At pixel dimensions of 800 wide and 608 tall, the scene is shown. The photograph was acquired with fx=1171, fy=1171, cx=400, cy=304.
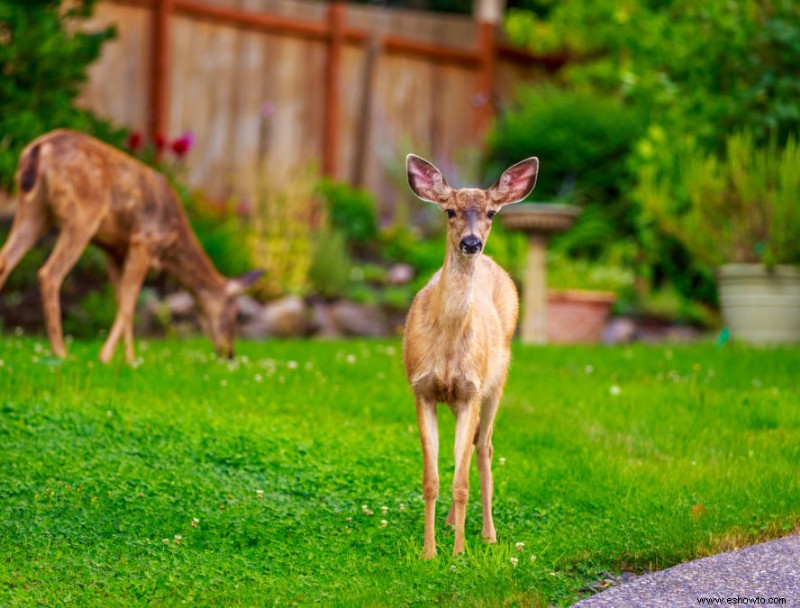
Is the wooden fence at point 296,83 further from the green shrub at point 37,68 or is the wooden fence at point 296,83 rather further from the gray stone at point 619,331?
the gray stone at point 619,331

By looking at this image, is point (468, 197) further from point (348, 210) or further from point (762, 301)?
point (348, 210)

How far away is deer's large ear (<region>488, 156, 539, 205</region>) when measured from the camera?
5.10m

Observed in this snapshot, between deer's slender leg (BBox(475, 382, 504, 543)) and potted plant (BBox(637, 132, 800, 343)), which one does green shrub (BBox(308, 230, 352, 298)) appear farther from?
deer's slender leg (BBox(475, 382, 504, 543))

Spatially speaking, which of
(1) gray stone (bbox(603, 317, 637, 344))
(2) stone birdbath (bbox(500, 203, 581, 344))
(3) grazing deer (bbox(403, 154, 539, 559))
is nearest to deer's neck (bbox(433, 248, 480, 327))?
(3) grazing deer (bbox(403, 154, 539, 559))

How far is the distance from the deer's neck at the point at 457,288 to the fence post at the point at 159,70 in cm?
946

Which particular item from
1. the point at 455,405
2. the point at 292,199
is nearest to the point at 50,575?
the point at 455,405

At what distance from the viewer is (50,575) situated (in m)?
4.92

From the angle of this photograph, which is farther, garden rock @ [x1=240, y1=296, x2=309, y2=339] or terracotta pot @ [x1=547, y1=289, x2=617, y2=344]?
terracotta pot @ [x1=547, y1=289, x2=617, y2=344]

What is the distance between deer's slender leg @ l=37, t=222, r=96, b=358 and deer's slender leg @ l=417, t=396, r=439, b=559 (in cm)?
403

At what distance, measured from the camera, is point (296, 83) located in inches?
608

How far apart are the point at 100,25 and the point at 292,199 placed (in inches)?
118

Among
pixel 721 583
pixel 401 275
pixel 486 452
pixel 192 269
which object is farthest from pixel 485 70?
pixel 721 583

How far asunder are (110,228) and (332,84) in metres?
7.18

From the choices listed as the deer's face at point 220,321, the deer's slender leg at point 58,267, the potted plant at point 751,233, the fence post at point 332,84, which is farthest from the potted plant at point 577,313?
the deer's slender leg at point 58,267
